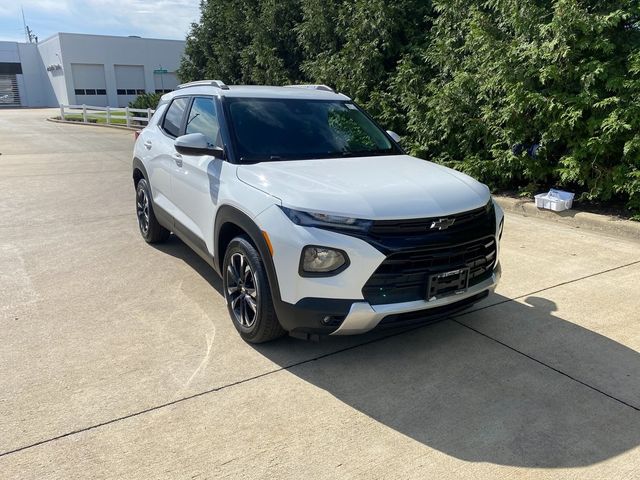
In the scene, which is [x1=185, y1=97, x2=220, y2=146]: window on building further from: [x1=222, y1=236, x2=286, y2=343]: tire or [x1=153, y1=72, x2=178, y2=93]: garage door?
[x1=153, y1=72, x2=178, y2=93]: garage door

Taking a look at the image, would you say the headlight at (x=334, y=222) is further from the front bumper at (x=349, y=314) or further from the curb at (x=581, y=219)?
the curb at (x=581, y=219)

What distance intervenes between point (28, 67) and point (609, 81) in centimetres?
6398

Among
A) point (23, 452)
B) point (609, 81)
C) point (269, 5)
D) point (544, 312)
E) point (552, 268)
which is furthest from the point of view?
point (269, 5)

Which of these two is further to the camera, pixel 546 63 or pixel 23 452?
pixel 546 63

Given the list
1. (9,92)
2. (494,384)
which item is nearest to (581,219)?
(494,384)

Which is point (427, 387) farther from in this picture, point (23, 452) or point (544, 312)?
point (23, 452)

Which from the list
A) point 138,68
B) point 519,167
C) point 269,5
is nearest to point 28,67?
point 138,68

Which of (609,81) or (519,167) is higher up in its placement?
(609,81)

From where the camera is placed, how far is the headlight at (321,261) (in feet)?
10.00

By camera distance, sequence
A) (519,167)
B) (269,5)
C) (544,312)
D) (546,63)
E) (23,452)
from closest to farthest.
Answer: (23,452), (544,312), (546,63), (519,167), (269,5)

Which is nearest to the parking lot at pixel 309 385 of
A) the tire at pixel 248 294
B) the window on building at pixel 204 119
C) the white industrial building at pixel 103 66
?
the tire at pixel 248 294

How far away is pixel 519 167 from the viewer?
7.64m

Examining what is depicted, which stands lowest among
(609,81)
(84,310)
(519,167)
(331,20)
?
(84,310)

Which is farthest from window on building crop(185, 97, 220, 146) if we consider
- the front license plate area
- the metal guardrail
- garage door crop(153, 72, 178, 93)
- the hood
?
garage door crop(153, 72, 178, 93)
